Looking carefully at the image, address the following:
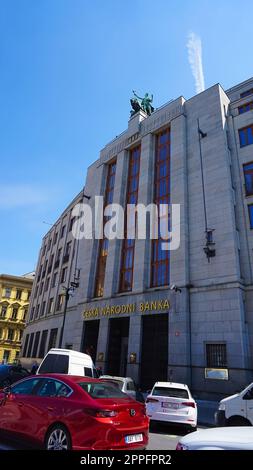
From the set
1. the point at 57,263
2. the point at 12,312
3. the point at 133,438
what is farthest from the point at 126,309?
Answer: the point at 12,312

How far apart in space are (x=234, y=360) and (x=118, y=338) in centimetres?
1074

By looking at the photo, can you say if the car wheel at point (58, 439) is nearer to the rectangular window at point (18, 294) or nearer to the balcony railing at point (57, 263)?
the balcony railing at point (57, 263)

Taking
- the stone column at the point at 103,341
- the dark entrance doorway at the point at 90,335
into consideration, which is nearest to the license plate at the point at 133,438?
the stone column at the point at 103,341

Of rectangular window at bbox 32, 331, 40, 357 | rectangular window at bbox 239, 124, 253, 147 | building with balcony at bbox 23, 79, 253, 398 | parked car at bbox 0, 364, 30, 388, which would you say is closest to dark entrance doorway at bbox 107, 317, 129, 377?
building with balcony at bbox 23, 79, 253, 398

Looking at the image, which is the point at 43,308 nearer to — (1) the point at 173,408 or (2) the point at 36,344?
(2) the point at 36,344

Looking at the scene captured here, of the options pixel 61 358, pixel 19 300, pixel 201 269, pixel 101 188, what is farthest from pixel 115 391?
pixel 19 300

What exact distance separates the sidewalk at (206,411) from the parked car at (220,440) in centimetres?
999

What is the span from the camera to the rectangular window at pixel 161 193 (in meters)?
24.0

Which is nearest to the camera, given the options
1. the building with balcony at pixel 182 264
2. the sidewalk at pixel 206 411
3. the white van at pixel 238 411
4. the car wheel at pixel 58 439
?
the car wheel at pixel 58 439

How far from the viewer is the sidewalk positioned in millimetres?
13259

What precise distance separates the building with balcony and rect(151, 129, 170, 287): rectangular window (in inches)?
4.0

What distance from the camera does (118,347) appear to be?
26016mm

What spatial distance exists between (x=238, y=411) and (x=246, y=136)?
66.0ft

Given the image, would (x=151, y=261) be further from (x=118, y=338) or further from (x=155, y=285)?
(x=118, y=338)
